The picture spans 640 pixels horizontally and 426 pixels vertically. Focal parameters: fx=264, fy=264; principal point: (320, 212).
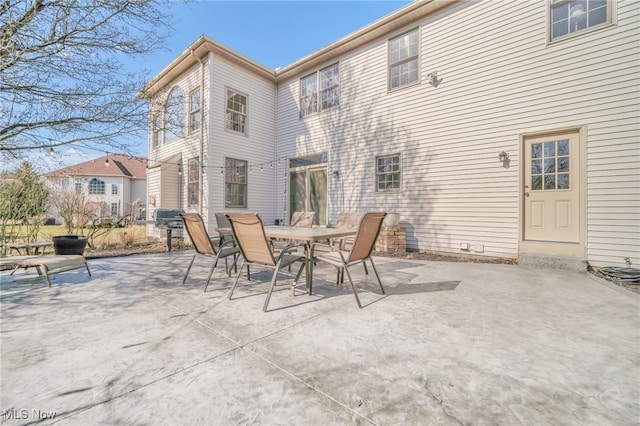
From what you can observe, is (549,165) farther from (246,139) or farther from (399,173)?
(246,139)

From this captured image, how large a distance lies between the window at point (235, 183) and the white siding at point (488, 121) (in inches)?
119

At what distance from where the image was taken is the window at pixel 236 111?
27.0ft

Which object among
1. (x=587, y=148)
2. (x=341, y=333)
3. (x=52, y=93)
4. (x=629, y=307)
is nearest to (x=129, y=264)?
(x=52, y=93)

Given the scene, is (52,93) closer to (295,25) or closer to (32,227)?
(32,227)

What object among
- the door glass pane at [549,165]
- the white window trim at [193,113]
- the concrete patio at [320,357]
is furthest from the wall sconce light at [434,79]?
the white window trim at [193,113]

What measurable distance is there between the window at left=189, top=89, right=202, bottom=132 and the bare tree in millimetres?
3897

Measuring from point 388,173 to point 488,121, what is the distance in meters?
2.39

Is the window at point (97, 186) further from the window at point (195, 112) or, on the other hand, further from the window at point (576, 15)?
the window at point (576, 15)

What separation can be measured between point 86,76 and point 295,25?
6.03m

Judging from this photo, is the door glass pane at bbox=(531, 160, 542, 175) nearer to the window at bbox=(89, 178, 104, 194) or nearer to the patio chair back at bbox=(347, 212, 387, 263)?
the patio chair back at bbox=(347, 212, 387, 263)

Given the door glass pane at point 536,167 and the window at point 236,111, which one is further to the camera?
the window at point 236,111

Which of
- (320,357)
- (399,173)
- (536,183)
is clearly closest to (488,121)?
(536,183)

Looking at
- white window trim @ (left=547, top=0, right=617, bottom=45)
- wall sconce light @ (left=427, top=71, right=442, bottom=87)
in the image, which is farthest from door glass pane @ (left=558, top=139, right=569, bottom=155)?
wall sconce light @ (left=427, top=71, right=442, bottom=87)

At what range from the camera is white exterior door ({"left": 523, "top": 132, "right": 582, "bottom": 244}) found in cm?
463
